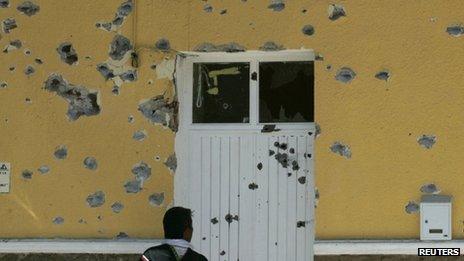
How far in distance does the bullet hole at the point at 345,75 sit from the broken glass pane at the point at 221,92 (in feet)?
2.72

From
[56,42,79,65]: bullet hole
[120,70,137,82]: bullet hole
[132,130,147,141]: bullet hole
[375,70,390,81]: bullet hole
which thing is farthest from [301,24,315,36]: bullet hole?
[56,42,79,65]: bullet hole

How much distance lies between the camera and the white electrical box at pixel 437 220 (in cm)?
616

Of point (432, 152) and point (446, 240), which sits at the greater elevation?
point (432, 152)

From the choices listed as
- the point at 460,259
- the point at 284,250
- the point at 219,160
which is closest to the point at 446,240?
the point at 460,259

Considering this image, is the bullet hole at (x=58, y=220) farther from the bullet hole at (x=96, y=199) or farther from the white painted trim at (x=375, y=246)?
the white painted trim at (x=375, y=246)

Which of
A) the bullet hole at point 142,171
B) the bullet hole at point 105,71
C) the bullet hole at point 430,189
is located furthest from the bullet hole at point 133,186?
the bullet hole at point 430,189

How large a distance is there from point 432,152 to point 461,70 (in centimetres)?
71

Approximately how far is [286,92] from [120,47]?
1502 mm

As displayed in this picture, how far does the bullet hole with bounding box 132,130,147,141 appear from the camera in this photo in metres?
6.64

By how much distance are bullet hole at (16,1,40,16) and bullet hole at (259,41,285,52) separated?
2.04 m

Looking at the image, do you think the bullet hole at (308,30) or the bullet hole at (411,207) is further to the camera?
the bullet hole at (308,30)

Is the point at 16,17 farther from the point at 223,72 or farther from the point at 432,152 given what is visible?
the point at 432,152

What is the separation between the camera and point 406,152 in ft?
20.7

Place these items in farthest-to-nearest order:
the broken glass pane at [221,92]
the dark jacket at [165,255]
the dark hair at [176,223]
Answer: the broken glass pane at [221,92] → the dark hair at [176,223] → the dark jacket at [165,255]
